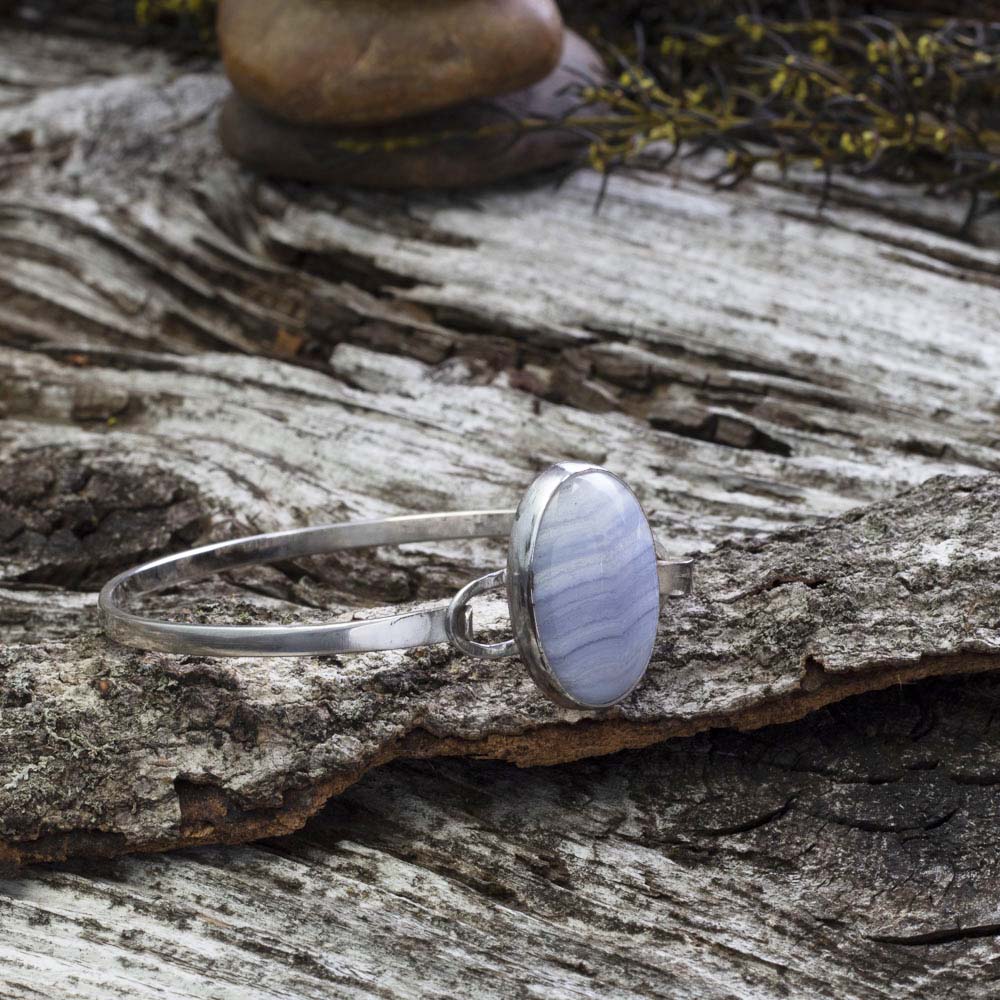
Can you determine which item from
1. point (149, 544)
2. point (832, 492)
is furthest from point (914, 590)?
point (149, 544)

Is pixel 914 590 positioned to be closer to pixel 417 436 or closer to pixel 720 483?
pixel 720 483

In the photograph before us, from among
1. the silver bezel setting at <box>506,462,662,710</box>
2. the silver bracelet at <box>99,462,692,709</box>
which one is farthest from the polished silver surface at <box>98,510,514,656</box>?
the silver bezel setting at <box>506,462,662,710</box>

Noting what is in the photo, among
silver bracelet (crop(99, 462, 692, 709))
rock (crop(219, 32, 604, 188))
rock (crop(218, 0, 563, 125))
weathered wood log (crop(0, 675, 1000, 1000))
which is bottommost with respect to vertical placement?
weathered wood log (crop(0, 675, 1000, 1000))

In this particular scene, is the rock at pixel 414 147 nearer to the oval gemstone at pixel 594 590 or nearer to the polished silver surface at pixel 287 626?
the polished silver surface at pixel 287 626

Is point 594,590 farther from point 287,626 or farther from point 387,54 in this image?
point 387,54

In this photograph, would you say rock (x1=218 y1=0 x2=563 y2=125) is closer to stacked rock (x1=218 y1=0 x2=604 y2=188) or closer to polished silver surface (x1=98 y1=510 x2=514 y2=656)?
stacked rock (x1=218 y1=0 x2=604 y2=188)

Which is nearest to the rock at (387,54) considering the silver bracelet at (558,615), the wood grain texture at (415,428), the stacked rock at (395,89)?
the stacked rock at (395,89)

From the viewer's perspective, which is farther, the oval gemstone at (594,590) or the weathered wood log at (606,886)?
the oval gemstone at (594,590)

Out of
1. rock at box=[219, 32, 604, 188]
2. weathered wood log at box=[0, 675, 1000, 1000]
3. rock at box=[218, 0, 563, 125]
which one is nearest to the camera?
weathered wood log at box=[0, 675, 1000, 1000]
